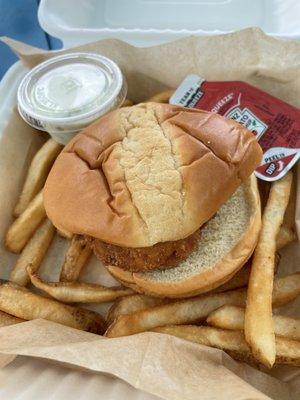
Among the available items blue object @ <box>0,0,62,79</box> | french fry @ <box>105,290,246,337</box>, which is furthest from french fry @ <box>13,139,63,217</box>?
blue object @ <box>0,0,62,79</box>

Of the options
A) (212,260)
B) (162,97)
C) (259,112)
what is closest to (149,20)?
(162,97)

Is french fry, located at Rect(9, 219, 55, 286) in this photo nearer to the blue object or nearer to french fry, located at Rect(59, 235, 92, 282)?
french fry, located at Rect(59, 235, 92, 282)

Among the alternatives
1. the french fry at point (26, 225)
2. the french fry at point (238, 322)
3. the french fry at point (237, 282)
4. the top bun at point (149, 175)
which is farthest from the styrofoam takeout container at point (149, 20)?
the french fry at point (238, 322)

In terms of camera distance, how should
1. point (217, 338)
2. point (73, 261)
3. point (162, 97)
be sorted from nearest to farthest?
1. point (217, 338)
2. point (73, 261)
3. point (162, 97)


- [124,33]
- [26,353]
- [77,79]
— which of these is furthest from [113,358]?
[124,33]

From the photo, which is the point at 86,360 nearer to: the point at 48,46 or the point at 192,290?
the point at 192,290

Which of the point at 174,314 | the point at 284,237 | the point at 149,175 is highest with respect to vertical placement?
the point at 149,175

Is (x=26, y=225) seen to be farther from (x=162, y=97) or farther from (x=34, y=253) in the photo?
(x=162, y=97)

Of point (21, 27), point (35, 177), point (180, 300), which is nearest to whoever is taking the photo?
point (180, 300)

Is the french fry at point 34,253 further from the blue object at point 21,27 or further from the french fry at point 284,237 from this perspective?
the blue object at point 21,27
